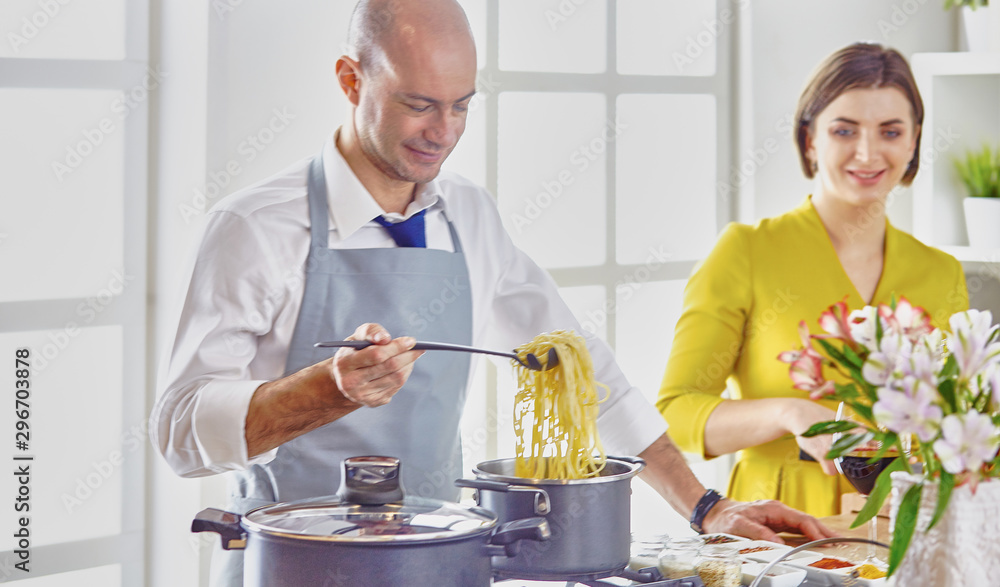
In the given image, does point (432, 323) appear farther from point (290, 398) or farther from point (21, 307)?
point (21, 307)

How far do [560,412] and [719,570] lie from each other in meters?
0.34

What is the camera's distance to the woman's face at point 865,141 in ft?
8.93

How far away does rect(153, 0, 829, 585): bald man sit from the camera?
1.72m

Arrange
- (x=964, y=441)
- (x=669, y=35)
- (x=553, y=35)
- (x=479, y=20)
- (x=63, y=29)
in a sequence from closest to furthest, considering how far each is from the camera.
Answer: (x=964, y=441) → (x=63, y=29) → (x=479, y=20) → (x=553, y=35) → (x=669, y=35)

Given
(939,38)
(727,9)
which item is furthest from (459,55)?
(939,38)

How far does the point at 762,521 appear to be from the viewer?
187cm

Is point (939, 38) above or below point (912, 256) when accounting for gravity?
above

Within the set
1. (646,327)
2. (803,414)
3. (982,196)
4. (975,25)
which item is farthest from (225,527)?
(975,25)

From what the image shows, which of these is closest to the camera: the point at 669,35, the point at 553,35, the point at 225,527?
the point at 225,527

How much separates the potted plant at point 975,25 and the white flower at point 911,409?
3.06 metres

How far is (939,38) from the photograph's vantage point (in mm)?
3941

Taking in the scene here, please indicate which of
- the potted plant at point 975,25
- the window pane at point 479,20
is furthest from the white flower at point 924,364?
the potted plant at point 975,25

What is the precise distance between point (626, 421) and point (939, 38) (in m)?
2.58

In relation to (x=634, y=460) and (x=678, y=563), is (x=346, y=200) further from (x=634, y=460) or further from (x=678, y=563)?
(x=678, y=563)
